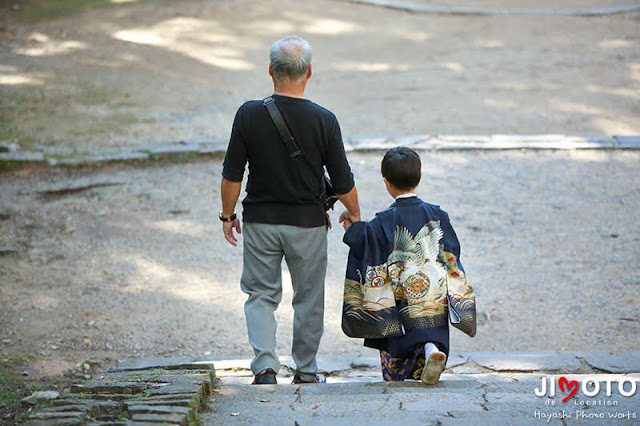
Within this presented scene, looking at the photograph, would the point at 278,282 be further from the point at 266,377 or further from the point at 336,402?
the point at 336,402

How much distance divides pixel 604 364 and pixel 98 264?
156 inches

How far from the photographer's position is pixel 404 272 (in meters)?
3.08

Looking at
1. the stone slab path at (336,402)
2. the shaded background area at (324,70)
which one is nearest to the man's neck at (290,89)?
the stone slab path at (336,402)

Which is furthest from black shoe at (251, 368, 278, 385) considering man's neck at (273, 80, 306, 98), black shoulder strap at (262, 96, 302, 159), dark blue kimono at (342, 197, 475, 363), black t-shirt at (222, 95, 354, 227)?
man's neck at (273, 80, 306, 98)

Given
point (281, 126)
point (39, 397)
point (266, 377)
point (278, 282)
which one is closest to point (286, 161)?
point (281, 126)

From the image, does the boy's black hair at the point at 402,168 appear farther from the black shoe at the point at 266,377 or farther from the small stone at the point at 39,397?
the small stone at the point at 39,397

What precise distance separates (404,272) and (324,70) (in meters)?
8.06

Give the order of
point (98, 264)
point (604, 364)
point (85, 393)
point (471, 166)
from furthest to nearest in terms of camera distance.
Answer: point (471, 166) → point (98, 264) → point (604, 364) → point (85, 393)

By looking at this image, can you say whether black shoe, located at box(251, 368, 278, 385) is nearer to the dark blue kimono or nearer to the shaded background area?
the dark blue kimono

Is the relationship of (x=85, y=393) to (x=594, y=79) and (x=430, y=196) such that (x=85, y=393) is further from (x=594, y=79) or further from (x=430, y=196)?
(x=594, y=79)

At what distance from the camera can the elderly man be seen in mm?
3072

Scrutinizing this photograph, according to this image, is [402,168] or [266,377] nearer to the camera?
[402,168]

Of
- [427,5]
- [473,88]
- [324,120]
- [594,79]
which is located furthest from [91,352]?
[427,5]

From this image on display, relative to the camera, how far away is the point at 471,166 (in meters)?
7.12
